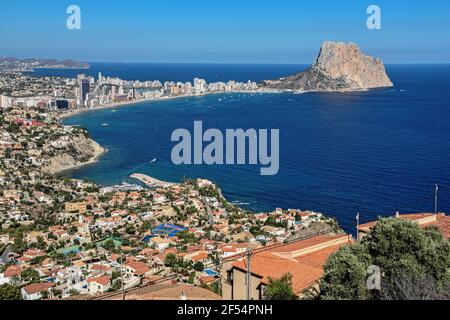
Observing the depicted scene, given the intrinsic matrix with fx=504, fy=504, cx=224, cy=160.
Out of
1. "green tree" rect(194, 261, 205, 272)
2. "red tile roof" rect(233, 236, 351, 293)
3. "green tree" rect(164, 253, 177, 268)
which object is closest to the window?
"red tile roof" rect(233, 236, 351, 293)

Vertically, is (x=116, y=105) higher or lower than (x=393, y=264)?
higher

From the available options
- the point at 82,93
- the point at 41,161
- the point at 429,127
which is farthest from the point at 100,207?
the point at 82,93

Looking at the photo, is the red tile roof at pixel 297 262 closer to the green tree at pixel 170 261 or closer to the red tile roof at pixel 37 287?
the green tree at pixel 170 261

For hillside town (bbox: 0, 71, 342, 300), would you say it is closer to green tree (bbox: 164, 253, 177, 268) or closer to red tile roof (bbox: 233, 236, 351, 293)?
green tree (bbox: 164, 253, 177, 268)

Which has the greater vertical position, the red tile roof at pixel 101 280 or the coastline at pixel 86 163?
the coastline at pixel 86 163

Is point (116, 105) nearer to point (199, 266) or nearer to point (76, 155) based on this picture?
point (76, 155)

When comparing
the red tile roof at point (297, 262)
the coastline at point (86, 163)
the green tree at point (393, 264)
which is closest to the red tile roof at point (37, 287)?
the red tile roof at point (297, 262)

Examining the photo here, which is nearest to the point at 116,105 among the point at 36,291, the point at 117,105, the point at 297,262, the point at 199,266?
the point at 117,105
